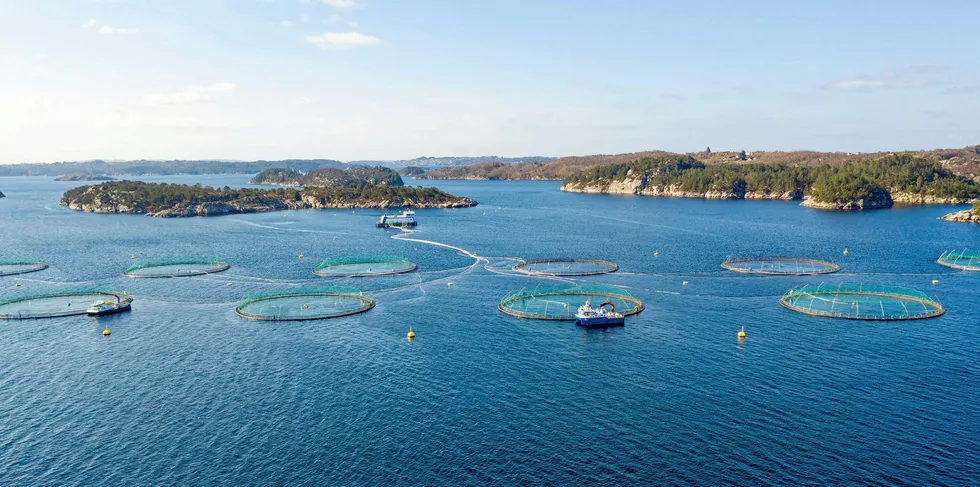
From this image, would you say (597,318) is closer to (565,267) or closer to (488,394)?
(488,394)

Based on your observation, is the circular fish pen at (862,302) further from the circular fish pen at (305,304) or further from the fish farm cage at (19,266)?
the fish farm cage at (19,266)

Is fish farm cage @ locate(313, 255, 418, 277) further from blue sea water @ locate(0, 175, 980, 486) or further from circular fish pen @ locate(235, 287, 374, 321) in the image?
circular fish pen @ locate(235, 287, 374, 321)

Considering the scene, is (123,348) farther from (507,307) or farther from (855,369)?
(855,369)

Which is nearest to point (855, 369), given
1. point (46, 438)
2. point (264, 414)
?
point (264, 414)

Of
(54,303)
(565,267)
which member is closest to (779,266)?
(565,267)

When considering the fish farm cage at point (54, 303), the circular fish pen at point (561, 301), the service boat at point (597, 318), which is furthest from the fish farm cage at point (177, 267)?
the service boat at point (597, 318)
